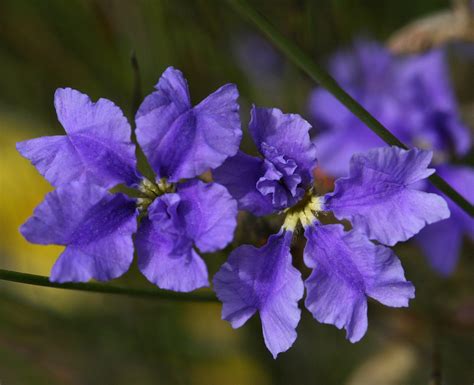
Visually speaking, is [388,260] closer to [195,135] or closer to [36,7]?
[195,135]

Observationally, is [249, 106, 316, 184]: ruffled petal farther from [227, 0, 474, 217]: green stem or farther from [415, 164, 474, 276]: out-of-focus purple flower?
[415, 164, 474, 276]: out-of-focus purple flower

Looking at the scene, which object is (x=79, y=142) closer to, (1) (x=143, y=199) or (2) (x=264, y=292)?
(1) (x=143, y=199)

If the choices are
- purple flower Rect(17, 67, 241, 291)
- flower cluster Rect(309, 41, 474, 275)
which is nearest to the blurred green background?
flower cluster Rect(309, 41, 474, 275)

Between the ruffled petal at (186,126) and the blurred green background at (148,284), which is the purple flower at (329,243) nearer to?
the ruffled petal at (186,126)

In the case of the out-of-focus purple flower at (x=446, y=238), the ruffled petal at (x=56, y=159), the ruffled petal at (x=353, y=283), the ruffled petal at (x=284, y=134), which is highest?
the ruffled petal at (x=56, y=159)

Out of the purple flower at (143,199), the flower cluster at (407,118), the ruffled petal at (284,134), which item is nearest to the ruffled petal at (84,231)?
the purple flower at (143,199)

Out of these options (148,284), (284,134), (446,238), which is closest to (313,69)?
(284,134)

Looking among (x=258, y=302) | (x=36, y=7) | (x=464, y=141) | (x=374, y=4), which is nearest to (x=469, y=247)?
Answer: (x=464, y=141)
